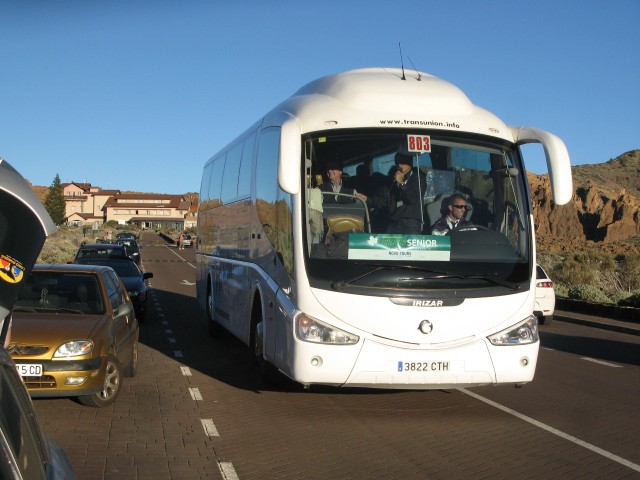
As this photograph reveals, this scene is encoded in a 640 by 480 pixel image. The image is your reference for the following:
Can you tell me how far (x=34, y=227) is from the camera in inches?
121

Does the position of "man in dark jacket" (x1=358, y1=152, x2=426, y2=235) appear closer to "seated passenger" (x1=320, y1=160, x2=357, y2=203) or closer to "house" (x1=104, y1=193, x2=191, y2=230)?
"seated passenger" (x1=320, y1=160, x2=357, y2=203)

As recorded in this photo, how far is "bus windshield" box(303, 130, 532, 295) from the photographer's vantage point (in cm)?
848

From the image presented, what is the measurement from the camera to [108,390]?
9.10 meters

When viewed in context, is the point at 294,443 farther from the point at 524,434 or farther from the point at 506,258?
the point at 506,258

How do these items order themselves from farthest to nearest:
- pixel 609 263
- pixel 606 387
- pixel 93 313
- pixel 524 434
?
pixel 609 263 → pixel 606 387 → pixel 93 313 → pixel 524 434

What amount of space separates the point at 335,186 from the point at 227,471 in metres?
3.31

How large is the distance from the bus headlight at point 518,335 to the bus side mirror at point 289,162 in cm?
255

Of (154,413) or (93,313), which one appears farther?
(93,313)

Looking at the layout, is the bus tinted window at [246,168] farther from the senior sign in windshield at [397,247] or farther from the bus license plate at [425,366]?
the bus license plate at [425,366]

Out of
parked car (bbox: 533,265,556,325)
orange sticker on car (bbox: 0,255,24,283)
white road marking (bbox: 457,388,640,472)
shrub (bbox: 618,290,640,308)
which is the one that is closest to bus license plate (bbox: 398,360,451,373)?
white road marking (bbox: 457,388,640,472)

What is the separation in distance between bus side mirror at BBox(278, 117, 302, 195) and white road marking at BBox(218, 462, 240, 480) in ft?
8.91

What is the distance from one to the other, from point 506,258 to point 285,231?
2.38m

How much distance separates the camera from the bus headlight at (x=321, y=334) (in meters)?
8.33

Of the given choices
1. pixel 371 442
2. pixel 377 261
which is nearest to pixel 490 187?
pixel 377 261
